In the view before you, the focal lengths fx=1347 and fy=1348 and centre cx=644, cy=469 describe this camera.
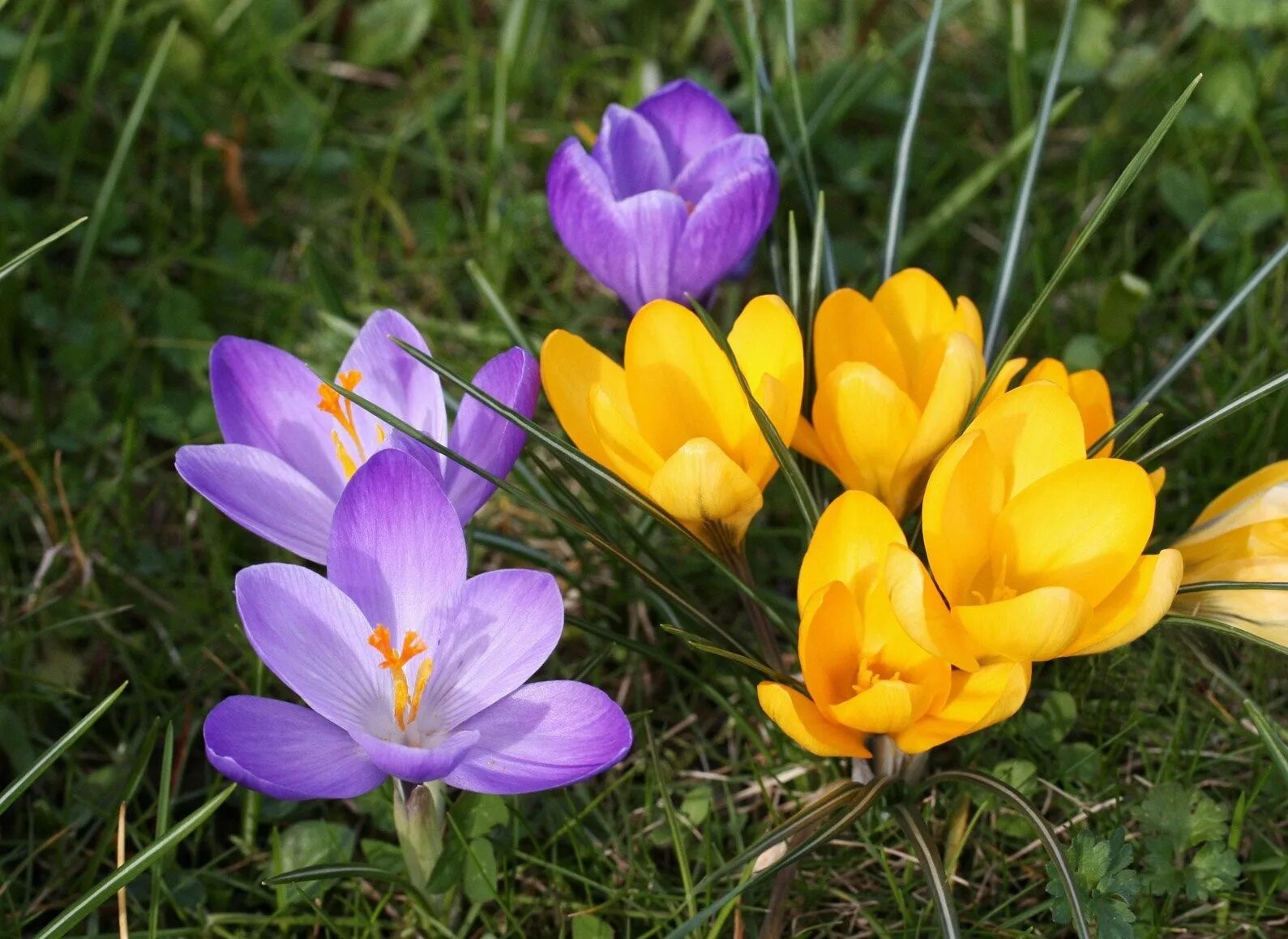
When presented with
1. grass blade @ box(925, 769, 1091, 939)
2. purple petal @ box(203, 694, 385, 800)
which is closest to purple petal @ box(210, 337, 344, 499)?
purple petal @ box(203, 694, 385, 800)

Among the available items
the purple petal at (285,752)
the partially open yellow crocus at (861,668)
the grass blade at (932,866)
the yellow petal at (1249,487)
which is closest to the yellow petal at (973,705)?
the partially open yellow crocus at (861,668)

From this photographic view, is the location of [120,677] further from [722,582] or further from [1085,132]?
[1085,132]

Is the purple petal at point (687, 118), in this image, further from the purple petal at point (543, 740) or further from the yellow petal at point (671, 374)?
the purple petal at point (543, 740)

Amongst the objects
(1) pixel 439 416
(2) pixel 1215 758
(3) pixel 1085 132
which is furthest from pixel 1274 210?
(1) pixel 439 416

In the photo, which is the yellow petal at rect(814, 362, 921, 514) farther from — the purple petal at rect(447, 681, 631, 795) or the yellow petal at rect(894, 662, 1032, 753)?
the purple petal at rect(447, 681, 631, 795)

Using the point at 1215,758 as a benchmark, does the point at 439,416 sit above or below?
above
